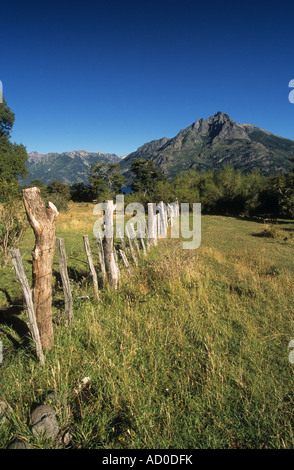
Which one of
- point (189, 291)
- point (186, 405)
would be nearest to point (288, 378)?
point (186, 405)

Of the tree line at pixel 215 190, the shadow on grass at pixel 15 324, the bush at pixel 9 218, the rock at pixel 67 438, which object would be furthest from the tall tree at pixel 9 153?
the rock at pixel 67 438

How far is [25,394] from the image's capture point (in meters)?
2.24

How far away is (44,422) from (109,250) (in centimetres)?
318

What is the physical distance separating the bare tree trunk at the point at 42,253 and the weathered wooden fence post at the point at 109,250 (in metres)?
1.96

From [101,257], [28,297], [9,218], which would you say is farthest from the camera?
[9,218]

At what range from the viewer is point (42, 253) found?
106 inches

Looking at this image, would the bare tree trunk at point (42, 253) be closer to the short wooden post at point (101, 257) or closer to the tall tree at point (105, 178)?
the short wooden post at point (101, 257)

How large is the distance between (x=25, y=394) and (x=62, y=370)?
424 millimetres

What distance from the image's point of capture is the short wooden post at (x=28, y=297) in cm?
253

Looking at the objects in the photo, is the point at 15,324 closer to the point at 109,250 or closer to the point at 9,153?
the point at 109,250

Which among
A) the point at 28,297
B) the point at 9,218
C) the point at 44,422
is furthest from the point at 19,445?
the point at 9,218

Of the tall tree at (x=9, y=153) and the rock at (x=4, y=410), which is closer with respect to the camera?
the rock at (x=4, y=410)
